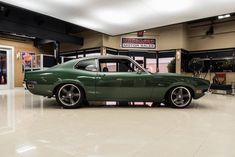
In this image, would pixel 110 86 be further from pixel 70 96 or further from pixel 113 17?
pixel 113 17

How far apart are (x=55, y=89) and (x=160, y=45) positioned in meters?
8.36

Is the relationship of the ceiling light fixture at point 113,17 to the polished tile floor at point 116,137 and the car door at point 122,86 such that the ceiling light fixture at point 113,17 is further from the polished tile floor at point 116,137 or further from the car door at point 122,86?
the polished tile floor at point 116,137

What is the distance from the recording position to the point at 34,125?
252 cm

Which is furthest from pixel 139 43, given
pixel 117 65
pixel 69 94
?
pixel 69 94

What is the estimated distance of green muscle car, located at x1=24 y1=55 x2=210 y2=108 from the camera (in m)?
3.88

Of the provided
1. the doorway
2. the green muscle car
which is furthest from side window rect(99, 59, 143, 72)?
the doorway

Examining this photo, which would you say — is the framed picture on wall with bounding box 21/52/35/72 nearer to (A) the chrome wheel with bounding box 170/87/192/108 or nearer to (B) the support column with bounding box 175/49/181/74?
(B) the support column with bounding box 175/49/181/74

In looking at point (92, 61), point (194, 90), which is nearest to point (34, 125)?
point (92, 61)

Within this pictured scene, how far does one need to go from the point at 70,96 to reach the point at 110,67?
3.47ft

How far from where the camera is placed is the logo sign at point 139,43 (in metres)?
10.7

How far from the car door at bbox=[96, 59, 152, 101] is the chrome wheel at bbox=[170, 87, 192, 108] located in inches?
21.8

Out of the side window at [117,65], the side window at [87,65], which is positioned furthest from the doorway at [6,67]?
the side window at [117,65]

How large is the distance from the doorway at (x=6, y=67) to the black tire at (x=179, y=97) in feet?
30.2

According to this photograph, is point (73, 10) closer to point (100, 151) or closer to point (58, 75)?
point (58, 75)
